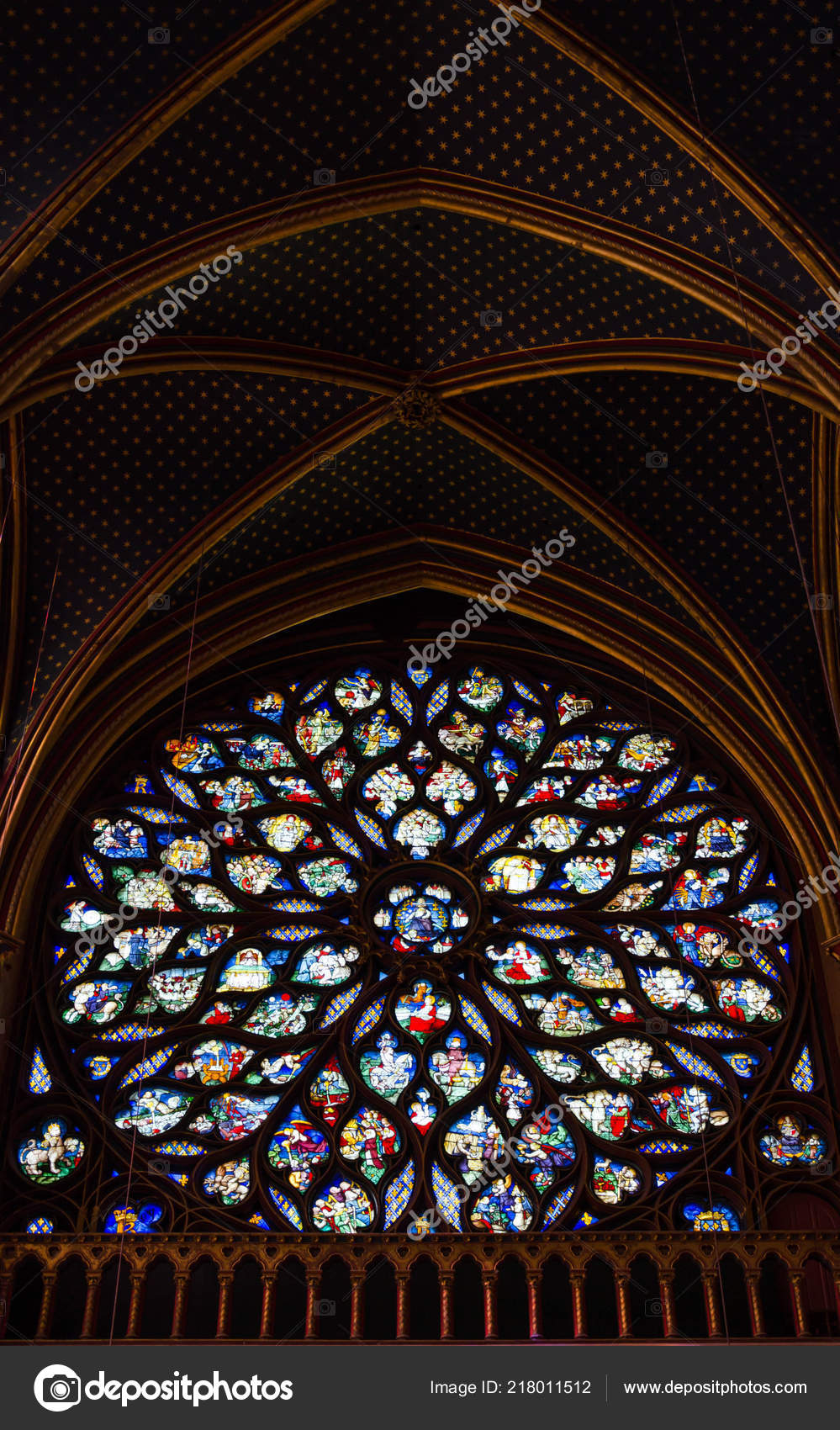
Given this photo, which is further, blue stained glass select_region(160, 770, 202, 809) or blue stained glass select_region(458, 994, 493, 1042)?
blue stained glass select_region(160, 770, 202, 809)

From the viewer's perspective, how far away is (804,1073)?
14.0 meters

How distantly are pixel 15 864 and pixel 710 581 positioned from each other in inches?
285

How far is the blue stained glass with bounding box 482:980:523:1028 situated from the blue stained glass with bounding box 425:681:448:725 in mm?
3288

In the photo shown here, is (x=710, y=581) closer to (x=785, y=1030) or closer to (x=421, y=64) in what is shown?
(x=785, y=1030)

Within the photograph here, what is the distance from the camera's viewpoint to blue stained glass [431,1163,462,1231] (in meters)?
13.0

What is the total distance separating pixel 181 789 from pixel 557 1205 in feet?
18.9

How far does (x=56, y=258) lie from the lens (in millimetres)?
12719

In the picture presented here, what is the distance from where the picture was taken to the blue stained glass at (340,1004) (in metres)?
14.5

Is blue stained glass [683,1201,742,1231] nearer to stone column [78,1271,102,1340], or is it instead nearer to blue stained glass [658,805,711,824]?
blue stained glass [658,805,711,824]

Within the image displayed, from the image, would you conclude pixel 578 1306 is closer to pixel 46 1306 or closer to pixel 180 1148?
pixel 180 1148

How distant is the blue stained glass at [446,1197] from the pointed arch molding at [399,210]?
6998 mm

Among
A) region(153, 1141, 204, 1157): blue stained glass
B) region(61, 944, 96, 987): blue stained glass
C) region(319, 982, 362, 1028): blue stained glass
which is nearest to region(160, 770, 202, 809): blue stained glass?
region(61, 944, 96, 987): blue stained glass

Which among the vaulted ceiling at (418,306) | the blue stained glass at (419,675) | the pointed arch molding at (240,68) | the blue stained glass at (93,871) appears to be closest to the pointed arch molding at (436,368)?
the vaulted ceiling at (418,306)

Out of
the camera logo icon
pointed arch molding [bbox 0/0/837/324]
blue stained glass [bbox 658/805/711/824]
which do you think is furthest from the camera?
blue stained glass [bbox 658/805/711/824]
